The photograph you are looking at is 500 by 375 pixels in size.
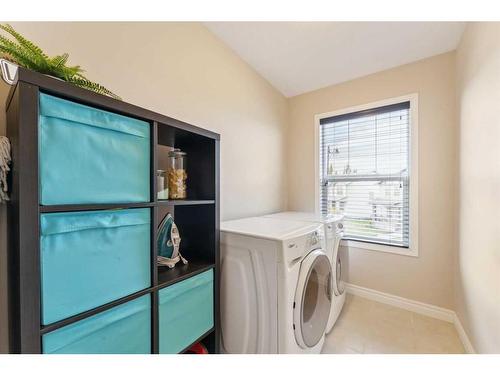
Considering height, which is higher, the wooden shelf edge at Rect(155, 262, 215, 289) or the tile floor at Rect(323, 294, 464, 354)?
the wooden shelf edge at Rect(155, 262, 215, 289)

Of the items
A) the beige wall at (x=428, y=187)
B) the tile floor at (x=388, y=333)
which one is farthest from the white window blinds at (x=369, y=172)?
the tile floor at (x=388, y=333)

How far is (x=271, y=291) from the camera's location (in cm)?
119

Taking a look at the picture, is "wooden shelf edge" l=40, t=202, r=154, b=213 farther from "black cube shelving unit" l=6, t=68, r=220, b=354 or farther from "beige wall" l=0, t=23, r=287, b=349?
"beige wall" l=0, t=23, r=287, b=349

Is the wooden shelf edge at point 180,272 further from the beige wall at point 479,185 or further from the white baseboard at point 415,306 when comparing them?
the white baseboard at point 415,306

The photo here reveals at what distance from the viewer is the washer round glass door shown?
1.23m

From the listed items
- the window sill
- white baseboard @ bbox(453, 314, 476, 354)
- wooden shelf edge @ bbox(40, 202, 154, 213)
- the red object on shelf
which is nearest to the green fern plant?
wooden shelf edge @ bbox(40, 202, 154, 213)

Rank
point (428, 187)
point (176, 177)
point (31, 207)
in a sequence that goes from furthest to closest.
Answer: point (428, 187)
point (176, 177)
point (31, 207)

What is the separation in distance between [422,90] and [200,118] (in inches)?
79.6

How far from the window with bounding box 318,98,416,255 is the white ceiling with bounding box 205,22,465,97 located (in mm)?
416

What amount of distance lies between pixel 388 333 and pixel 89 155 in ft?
7.76

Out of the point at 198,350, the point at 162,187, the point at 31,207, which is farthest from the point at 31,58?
the point at 198,350

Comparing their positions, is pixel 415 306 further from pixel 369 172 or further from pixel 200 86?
pixel 200 86
